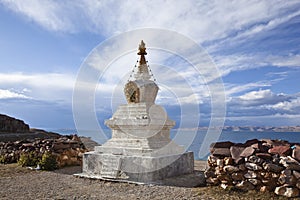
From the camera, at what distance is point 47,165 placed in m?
12.8

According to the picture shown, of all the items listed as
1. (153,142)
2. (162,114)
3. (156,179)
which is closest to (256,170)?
(156,179)

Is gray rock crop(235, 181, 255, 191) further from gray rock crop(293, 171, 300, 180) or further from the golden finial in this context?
the golden finial

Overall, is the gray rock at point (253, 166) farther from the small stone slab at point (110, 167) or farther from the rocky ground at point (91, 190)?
the small stone slab at point (110, 167)

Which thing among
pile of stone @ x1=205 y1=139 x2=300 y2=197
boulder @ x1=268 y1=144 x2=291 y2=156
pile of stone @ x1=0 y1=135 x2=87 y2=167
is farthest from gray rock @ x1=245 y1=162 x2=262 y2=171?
pile of stone @ x1=0 y1=135 x2=87 y2=167

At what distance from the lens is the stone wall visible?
102ft

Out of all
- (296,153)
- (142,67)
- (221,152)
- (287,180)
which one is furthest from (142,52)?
(287,180)

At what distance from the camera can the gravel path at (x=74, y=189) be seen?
8.10 m

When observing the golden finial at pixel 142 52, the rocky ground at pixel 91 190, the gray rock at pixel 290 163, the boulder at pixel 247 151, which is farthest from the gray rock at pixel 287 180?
the golden finial at pixel 142 52

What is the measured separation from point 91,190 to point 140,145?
2699 millimetres

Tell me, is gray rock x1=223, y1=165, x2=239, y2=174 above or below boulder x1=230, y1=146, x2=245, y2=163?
below

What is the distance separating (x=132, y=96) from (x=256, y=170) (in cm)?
614

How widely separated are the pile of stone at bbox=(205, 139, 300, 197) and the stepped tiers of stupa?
7.38 feet

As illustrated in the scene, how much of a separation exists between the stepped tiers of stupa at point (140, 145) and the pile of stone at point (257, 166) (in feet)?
7.38

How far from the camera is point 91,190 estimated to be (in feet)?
28.9
